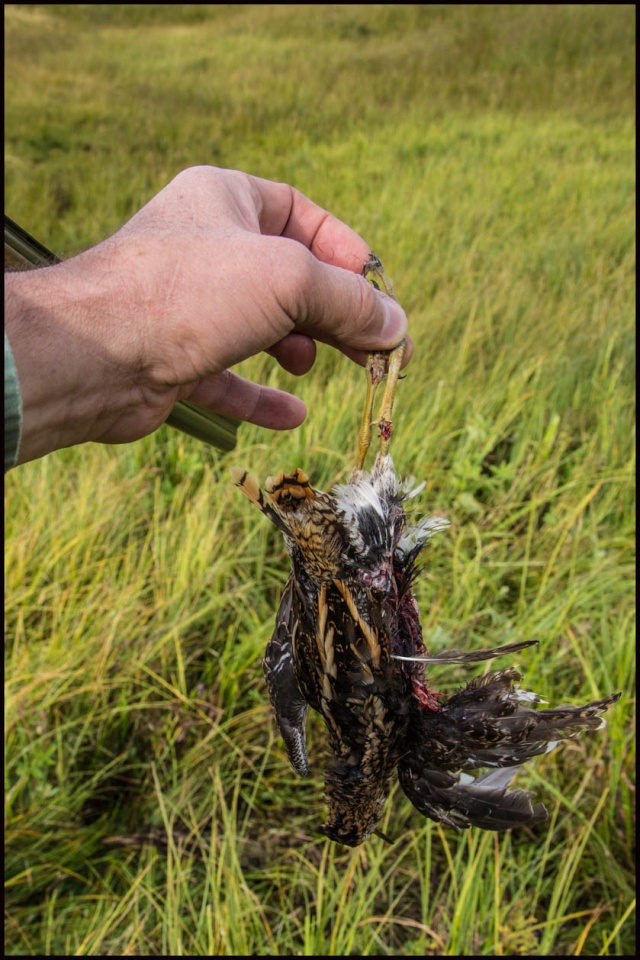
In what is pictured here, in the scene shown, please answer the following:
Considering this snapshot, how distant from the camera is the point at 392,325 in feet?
5.51

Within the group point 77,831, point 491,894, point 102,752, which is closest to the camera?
point 491,894

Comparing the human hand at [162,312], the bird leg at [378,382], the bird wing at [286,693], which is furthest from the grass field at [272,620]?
the bird leg at [378,382]

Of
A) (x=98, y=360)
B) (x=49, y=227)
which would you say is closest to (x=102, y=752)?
(x=98, y=360)

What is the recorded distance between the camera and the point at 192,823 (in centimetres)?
222

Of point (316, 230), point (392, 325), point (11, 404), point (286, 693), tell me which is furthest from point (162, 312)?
point (286, 693)

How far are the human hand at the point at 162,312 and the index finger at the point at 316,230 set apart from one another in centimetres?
31

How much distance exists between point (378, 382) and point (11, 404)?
0.81m

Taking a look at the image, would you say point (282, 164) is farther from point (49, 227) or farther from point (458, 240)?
point (458, 240)

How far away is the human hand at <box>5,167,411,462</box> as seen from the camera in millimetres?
1331

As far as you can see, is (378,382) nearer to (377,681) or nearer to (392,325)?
(392,325)

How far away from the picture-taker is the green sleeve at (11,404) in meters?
1.20

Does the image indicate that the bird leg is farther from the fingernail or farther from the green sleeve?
the green sleeve

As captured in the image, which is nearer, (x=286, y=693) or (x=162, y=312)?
(x=162, y=312)

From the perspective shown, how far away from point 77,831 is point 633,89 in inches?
398
